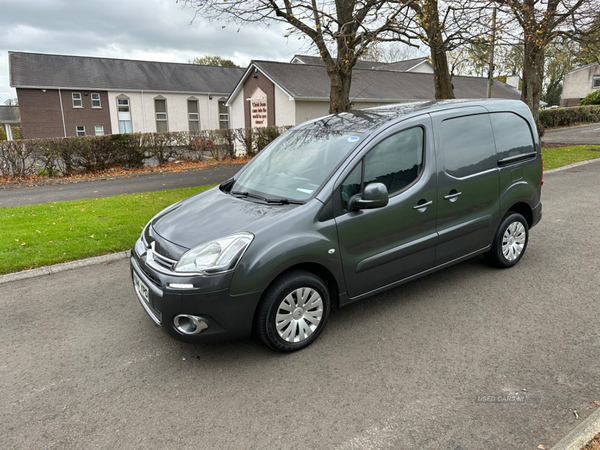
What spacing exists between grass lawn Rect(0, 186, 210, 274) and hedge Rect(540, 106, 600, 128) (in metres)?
31.9

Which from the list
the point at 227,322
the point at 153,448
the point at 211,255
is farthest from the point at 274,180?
the point at 153,448

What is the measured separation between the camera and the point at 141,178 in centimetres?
1477

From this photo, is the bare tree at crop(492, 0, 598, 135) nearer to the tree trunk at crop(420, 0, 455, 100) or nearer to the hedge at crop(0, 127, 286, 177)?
the tree trunk at crop(420, 0, 455, 100)

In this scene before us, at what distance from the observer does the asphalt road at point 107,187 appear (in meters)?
11.2

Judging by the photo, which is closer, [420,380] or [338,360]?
[420,380]

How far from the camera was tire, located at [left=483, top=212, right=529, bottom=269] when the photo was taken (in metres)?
4.82

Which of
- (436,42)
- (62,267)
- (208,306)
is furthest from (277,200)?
(436,42)

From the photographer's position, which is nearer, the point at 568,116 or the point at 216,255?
the point at 216,255

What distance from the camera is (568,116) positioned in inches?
1316

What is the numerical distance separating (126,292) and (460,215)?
367 cm

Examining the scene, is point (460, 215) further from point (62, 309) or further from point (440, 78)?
point (440, 78)

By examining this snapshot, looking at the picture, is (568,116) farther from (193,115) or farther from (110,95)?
(110,95)

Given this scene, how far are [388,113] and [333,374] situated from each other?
2541mm

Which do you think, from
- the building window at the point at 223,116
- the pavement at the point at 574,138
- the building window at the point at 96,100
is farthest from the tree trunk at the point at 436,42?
the building window at the point at 96,100
